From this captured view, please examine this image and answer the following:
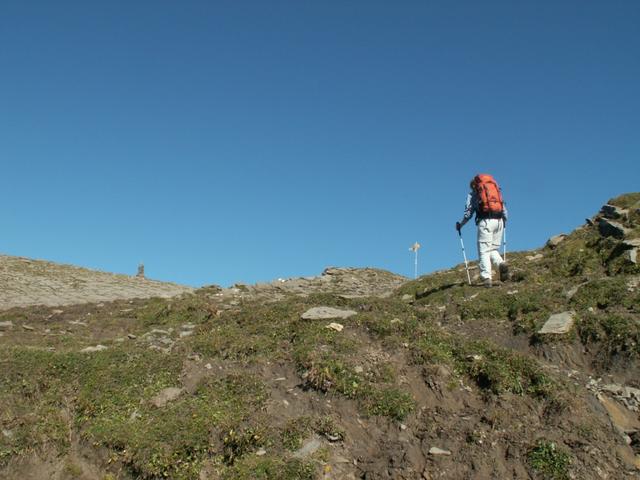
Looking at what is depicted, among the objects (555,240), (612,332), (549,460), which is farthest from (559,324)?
(555,240)

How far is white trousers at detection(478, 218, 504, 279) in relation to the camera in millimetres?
17484

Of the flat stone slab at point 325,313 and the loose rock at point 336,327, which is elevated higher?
the flat stone slab at point 325,313

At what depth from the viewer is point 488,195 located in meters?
17.5

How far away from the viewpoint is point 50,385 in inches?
Result: 417

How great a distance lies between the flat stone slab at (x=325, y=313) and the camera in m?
13.1

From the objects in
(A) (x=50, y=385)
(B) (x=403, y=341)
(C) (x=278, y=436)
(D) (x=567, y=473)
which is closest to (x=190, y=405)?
(C) (x=278, y=436)

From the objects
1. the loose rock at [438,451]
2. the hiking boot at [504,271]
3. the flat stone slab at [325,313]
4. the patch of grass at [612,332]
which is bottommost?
the loose rock at [438,451]

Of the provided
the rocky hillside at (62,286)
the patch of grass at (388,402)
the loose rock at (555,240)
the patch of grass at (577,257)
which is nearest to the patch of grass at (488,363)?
the patch of grass at (388,402)

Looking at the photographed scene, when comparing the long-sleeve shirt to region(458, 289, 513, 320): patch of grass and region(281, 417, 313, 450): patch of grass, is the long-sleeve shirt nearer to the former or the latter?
region(458, 289, 513, 320): patch of grass

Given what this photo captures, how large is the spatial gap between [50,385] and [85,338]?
416cm

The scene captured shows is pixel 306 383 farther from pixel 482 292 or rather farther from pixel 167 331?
pixel 482 292

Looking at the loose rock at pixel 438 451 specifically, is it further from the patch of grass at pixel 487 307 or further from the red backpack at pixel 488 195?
the red backpack at pixel 488 195

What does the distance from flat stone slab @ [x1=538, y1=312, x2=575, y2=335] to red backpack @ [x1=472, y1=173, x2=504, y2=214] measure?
5.34 meters

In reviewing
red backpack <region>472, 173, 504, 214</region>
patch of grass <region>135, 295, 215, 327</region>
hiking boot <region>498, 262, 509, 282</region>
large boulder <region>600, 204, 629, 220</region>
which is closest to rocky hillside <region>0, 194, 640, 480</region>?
patch of grass <region>135, 295, 215, 327</region>
